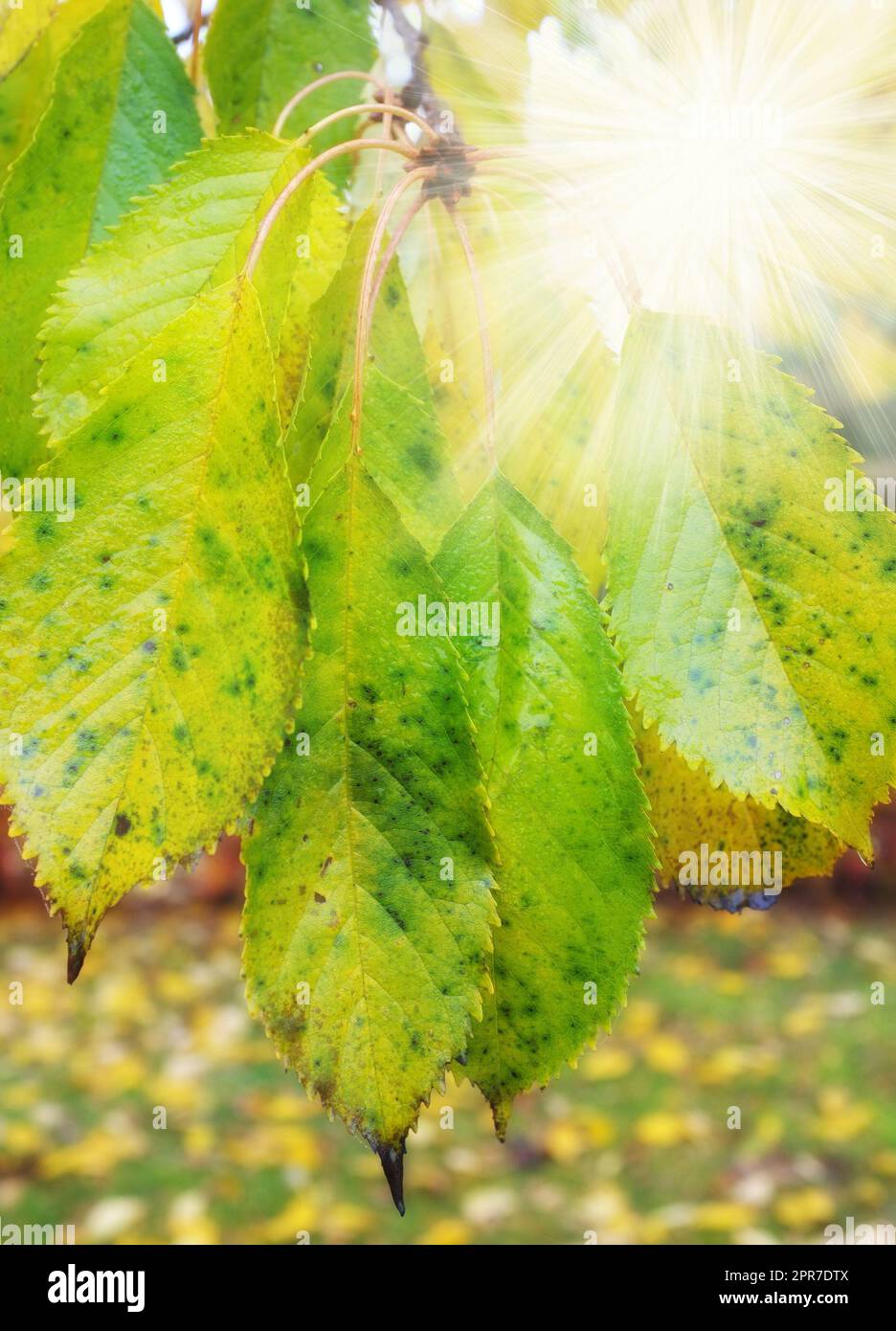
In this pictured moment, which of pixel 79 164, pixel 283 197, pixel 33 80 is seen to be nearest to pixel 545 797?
pixel 283 197

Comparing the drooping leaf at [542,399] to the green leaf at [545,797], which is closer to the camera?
the green leaf at [545,797]

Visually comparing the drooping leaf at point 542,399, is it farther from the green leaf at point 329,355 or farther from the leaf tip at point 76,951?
the leaf tip at point 76,951

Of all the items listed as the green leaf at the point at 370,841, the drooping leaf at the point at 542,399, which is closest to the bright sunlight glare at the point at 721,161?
the drooping leaf at the point at 542,399

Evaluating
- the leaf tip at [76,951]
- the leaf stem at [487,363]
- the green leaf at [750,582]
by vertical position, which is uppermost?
the leaf stem at [487,363]

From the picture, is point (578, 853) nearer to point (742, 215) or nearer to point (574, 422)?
point (574, 422)

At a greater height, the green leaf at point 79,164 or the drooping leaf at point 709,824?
the green leaf at point 79,164

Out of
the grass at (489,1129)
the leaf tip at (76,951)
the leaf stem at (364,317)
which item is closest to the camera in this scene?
the leaf tip at (76,951)

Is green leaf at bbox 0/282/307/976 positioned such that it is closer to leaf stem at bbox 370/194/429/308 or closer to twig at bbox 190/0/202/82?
leaf stem at bbox 370/194/429/308
